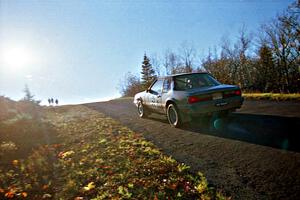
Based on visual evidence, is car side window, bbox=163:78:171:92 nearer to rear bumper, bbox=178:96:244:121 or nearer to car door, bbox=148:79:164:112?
car door, bbox=148:79:164:112

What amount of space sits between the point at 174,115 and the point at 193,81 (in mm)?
1323

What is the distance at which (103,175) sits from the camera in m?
3.62

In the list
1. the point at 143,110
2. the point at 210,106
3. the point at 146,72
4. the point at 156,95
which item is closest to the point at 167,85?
the point at 156,95

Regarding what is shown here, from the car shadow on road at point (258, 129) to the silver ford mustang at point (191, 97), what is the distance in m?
0.50

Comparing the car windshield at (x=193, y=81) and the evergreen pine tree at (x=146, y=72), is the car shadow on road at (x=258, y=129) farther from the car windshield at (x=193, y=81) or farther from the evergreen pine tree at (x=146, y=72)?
the evergreen pine tree at (x=146, y=72)

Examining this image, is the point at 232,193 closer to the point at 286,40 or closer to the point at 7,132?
the point at 7,132

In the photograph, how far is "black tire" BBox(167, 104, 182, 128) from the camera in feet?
20.2

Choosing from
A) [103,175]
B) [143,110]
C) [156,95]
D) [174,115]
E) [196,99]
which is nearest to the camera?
[103,175]

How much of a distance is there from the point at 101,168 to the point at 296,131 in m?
4.39

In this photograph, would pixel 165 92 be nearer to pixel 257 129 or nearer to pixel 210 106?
pixel 210 106

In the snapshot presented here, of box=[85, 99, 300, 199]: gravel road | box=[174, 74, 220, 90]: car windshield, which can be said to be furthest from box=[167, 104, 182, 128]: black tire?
box=[174, 74, 220, 90]: car windshield

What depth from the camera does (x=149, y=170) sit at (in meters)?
3.50

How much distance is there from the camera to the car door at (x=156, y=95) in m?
7.26

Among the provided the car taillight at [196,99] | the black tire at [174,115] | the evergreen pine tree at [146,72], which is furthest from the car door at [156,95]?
the evergreen pine tree at [146,72]
